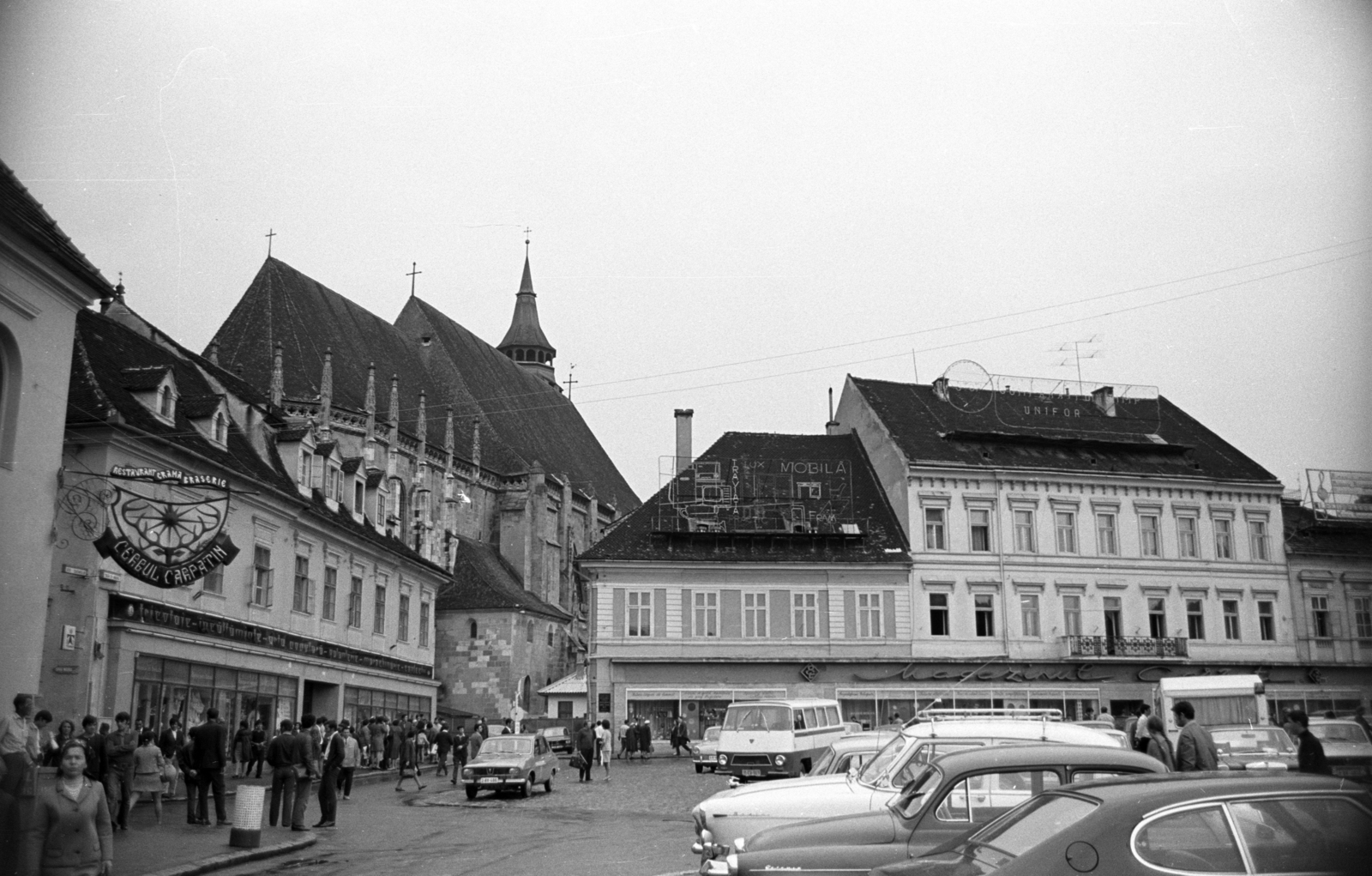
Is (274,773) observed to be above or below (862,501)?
below

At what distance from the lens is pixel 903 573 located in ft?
143

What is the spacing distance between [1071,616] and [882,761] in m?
34.6

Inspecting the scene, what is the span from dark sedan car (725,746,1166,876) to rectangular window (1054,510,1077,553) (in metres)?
37.1

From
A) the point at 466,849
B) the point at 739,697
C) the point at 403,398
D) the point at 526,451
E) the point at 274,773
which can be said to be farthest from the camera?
the point at 526,451

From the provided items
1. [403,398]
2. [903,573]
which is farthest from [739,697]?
[403,398]

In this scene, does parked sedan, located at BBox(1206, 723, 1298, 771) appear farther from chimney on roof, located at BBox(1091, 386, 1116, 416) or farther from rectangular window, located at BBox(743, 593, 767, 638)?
chimney on roof, located at BBox(1091, 386, 1116, 416)

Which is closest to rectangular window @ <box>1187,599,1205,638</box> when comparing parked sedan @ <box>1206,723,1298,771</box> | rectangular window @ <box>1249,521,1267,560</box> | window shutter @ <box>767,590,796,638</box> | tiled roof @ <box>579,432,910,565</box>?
rectangular window @ <box>1249,521,1267,560</box>

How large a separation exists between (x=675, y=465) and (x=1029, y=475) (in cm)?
1412

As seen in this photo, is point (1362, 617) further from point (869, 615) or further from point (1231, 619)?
point (869, 615)

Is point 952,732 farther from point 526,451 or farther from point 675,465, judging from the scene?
point 526,451

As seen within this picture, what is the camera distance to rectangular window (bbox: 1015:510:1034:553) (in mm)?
44625

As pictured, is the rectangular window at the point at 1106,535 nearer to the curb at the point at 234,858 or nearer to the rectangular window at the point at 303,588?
the rectangular window at the point at 303,588

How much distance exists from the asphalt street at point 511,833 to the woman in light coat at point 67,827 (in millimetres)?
5126

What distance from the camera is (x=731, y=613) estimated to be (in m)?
43.4
